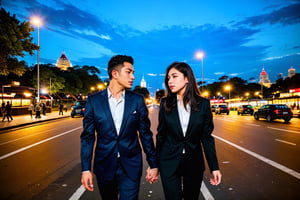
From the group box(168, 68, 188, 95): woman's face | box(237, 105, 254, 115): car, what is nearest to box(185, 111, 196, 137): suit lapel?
box(168, 68, 188, 95): woman's face

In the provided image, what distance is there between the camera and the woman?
2178 mm

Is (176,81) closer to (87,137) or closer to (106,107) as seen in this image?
(106,107)

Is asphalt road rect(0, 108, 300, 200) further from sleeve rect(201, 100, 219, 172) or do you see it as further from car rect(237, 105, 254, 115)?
car rect(237, 105, 254, 115)

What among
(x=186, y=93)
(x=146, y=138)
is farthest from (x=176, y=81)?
(x=146, y=138)

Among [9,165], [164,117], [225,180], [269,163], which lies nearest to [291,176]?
[269,163]

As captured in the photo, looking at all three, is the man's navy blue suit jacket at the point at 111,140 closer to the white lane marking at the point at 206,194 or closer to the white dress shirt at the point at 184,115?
the white dress shirt at the point at 184,115

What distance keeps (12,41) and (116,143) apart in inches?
725

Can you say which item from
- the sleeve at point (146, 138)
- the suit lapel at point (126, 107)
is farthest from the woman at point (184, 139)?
the suit lapel at point (126, 107)

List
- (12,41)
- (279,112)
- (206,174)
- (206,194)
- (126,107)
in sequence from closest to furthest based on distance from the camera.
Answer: (126,107) < (206,194) < (206,174) < (12,41) < (279,112)

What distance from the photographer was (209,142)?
2.29 meters

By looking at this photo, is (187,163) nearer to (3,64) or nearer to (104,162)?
(104,162)

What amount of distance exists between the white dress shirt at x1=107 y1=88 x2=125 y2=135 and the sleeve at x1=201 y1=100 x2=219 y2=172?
1037 mm

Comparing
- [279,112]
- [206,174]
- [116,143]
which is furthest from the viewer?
[279,112]

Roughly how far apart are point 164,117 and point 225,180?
9.73ft
